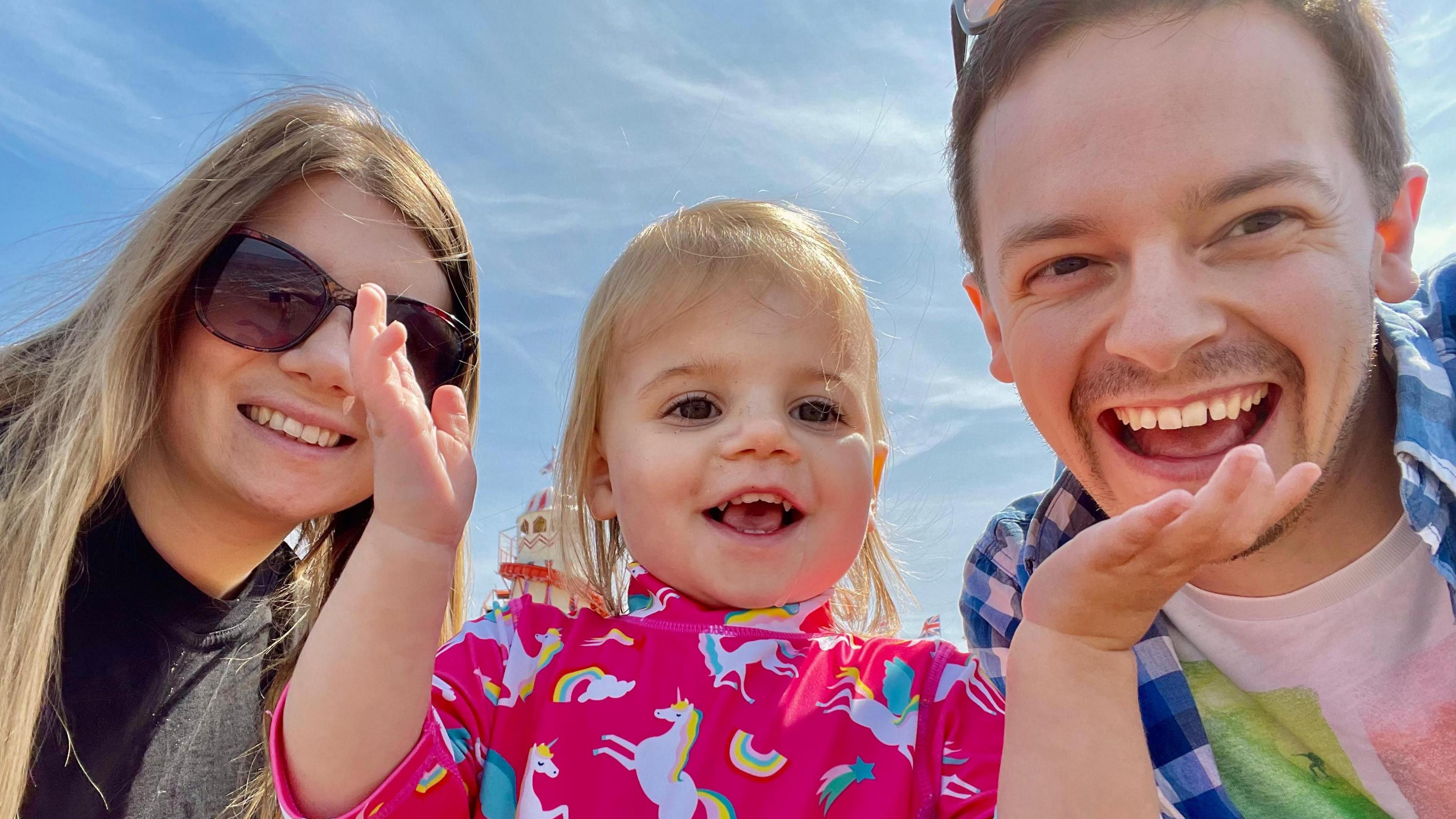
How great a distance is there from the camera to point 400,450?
1974 millimetres

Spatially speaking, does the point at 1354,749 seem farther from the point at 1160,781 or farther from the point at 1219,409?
the point at 1219,409

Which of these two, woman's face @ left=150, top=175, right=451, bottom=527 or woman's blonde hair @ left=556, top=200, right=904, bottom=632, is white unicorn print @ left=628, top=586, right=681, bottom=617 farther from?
woman's face @ left=150, top=175, right=451, bottom=527

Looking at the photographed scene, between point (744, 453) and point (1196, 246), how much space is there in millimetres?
1161

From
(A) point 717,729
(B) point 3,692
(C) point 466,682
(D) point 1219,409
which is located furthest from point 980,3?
(B) point 3,692

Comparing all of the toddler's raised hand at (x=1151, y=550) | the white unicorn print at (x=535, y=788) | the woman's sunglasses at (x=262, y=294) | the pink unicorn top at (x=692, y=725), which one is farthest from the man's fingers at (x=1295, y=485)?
the woman's sunglasses at (x=262, y=294)

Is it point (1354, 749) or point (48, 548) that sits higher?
point (48, 548)

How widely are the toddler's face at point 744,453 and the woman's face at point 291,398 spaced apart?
42.5 inches

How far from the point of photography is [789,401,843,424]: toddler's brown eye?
2609mm

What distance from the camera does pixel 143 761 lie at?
2938mm

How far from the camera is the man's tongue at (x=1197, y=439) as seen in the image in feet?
7.20

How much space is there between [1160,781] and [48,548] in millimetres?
3192

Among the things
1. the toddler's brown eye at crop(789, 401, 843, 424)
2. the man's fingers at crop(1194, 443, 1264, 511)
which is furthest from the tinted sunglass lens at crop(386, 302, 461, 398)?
the man's fingers at crop(1194, 443, 1264, 511)

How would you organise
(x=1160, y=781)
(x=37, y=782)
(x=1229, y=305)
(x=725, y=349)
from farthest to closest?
(x=37, y=782), (x=725, y=349), (x=1160, y=781), (x=1229, y=305)

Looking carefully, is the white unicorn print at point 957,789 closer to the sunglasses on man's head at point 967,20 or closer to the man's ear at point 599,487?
the man's ear at point 599,487
